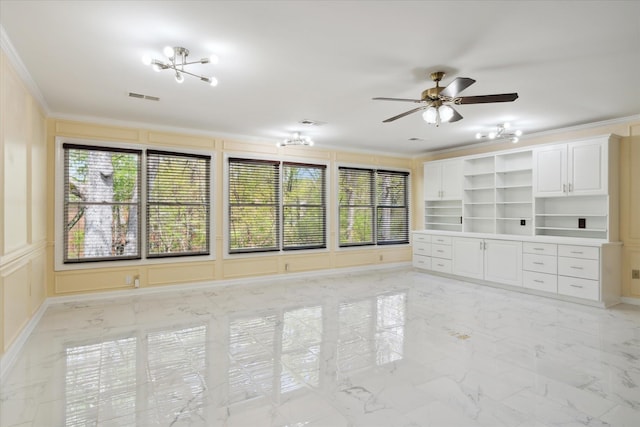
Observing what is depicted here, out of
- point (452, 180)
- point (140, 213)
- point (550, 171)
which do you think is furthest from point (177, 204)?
point (550, 171)

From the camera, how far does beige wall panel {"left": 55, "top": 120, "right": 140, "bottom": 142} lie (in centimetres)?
497

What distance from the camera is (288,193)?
6.83m

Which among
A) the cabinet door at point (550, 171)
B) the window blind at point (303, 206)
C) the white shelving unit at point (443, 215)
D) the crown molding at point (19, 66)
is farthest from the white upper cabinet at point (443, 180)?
the crown molding at point (19, 66)

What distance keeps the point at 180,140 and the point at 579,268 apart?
6420 mm

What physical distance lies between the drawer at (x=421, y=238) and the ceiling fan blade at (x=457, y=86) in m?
4.48

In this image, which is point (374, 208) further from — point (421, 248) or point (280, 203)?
point (280, 203)

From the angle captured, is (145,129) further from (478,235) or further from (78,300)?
(478,235)

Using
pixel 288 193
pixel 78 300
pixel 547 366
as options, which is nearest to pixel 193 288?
pixel 78 300

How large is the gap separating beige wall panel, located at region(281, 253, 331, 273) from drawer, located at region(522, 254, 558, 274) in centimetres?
355

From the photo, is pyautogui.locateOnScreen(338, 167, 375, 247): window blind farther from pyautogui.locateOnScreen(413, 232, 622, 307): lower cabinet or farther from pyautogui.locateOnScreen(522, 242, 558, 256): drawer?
pyautogui.locateOnScreen(522, 242, 558, 256): drawer

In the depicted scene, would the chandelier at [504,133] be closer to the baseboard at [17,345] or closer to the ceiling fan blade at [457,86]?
the ceiling fan blade at [457,86]

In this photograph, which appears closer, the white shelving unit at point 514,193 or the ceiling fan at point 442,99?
the ceiling fan at point 442,99

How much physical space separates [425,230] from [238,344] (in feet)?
18.1

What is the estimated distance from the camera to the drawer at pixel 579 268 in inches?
191
